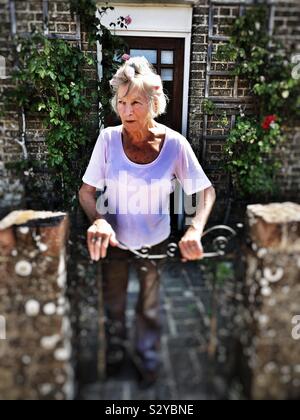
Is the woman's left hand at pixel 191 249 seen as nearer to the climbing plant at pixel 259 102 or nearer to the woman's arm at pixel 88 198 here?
the woman's arm at pixel 88 198

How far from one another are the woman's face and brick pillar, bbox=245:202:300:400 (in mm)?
776

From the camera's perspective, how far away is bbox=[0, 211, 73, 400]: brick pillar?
1.50 m

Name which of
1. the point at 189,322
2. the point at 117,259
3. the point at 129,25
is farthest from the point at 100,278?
the point at 129,25

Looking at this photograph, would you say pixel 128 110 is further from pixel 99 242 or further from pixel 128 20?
pixel 128 20

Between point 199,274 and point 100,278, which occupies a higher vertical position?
point 100,278

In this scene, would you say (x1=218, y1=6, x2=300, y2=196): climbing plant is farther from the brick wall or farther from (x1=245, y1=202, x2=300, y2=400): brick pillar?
(x1=245, y1=202, x2=300, y2=400): brick pillar

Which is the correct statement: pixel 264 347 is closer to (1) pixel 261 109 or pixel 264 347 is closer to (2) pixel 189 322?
(2) pixel 189 322

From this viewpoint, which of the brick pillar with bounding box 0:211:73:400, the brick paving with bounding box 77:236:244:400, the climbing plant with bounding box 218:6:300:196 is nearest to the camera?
the brick pillar with bounding box 0:211:73:400

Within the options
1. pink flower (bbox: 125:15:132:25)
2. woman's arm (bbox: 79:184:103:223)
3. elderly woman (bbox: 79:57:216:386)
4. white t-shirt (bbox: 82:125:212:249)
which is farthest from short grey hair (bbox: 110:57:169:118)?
pink flower (bbox: 125:15:132:25)

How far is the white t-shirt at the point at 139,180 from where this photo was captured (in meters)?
2.03

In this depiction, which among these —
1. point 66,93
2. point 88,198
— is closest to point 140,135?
point 88,198

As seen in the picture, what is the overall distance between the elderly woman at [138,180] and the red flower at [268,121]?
0.59m

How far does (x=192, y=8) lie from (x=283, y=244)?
5.66 ft
